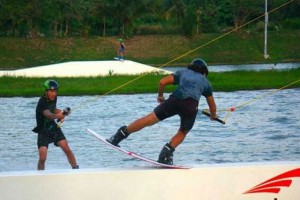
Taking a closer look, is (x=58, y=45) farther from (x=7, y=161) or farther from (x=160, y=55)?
(x=7, y=161)

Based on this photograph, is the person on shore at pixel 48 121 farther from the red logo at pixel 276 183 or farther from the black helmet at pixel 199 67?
the red logo at pixel 276 183

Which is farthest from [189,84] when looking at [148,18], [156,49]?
[148,18]

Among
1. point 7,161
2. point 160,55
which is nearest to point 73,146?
point 7,161

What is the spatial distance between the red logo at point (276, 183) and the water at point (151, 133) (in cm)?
180

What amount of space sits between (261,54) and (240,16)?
947 cm

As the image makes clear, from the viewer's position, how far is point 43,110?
508 inches

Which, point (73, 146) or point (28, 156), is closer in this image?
point (28, 156)

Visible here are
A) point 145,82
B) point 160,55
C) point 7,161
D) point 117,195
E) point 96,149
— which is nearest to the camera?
point 117,195

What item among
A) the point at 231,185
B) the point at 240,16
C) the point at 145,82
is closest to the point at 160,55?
the point at 240,16

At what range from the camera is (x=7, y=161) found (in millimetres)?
17641

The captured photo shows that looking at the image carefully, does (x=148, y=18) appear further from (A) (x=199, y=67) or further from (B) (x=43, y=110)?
(A) (x=199, y=67)

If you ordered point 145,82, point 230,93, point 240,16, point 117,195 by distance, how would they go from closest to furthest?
1. point 117,195
2. point 230,93
3. point 145,82
4. point 240,16

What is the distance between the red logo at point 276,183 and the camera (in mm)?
10984

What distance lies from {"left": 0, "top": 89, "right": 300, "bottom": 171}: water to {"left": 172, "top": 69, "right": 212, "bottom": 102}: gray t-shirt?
4.06ft
